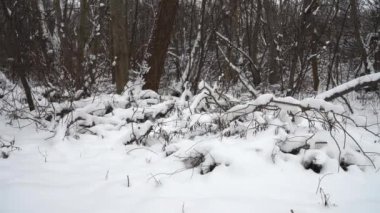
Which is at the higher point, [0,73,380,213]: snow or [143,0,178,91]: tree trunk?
[143,0,178,91]: tree trunk

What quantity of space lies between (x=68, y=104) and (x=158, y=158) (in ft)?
7.99

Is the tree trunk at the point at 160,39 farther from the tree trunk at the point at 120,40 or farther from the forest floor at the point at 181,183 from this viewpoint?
the forest floor at the point at 181,183

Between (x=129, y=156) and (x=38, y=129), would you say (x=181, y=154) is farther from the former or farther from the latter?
(x=38, y=129)

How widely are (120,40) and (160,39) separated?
862 mm

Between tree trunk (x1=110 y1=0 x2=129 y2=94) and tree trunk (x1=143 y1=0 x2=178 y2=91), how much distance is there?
550 mm

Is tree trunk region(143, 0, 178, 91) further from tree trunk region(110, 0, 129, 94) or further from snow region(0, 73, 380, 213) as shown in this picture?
snow region(0, 73, 380, 213)

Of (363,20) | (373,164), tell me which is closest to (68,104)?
(373,164)

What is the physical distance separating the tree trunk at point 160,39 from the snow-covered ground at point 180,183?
12.2ft

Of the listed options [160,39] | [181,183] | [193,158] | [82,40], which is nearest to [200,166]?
[193,158]

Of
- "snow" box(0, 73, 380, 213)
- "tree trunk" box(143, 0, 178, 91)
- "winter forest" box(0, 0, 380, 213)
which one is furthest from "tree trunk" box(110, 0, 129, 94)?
"snow" box(0, 73, 380, 213)

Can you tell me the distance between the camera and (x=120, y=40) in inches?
293

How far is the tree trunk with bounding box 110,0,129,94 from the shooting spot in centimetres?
728

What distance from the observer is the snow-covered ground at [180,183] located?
2422mm

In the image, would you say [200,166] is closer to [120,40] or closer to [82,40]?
[120,40]
